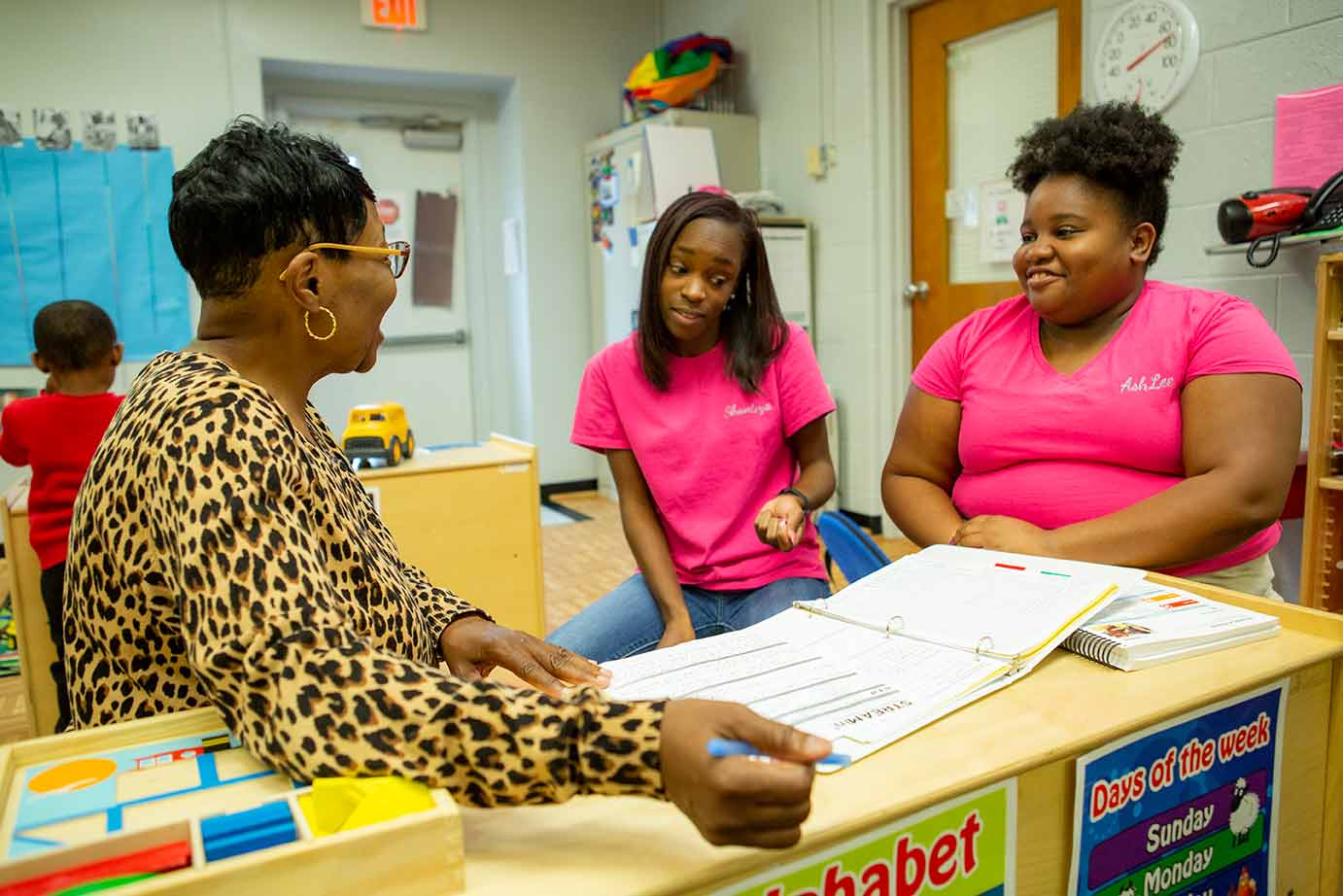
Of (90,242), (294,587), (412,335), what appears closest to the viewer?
(294,587)

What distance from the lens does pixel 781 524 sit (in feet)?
4.77

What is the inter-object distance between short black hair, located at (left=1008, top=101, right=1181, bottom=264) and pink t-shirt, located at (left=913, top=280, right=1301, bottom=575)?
13 cm

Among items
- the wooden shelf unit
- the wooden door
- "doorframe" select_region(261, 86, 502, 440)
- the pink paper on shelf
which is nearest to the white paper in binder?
the wooden door

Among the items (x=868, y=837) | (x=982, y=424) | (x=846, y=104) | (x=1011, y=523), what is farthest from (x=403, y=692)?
(x=846, y=104)

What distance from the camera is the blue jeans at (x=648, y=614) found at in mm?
1513

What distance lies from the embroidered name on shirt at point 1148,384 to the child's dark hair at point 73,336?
2303 millimetres

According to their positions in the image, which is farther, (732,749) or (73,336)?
(73,336)

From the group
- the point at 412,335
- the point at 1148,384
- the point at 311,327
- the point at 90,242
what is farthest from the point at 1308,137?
the point at 90,242

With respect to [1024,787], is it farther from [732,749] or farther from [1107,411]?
[1107,411]

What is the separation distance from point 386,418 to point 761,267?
1366 millimetres

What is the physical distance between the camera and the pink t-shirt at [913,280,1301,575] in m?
1.32

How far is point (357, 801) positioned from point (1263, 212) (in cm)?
256

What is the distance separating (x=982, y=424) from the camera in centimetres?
145

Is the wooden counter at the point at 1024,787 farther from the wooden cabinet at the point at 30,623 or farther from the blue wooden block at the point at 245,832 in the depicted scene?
the wooden cabinet at the point at 30,623
